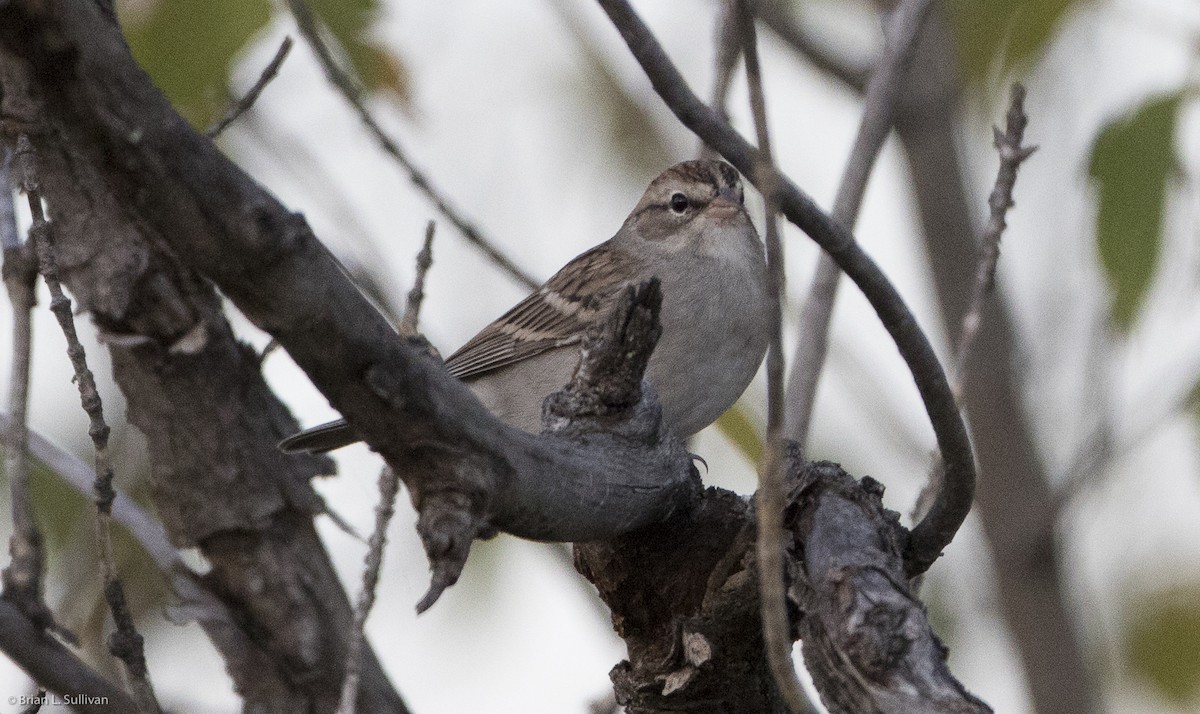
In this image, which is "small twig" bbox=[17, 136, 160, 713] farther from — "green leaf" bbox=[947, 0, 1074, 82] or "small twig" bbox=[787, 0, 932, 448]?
"green leaf" bbox=[947, 0, 1074, 82]

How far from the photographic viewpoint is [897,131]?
18.4 ft

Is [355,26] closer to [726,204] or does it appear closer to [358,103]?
[358,103]

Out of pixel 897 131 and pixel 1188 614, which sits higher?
pixel 897 131

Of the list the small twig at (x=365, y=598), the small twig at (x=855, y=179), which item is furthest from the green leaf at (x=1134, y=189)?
the small twig at (x=365, y=598)

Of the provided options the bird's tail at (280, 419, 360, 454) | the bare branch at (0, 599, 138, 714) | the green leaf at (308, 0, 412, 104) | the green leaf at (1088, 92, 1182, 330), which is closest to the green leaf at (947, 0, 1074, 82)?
the green leaf at (1088, 92, 1182, 330)

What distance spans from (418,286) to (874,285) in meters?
1.14

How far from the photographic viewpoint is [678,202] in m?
5.01

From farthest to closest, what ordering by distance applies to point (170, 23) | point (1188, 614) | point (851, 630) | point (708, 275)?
point (1188, 614), point (708, 275), point (170, 23), point (851, 630)

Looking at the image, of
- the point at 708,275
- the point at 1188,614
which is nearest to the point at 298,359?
the point at 708,275

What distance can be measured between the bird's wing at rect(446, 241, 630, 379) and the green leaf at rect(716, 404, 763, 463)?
0.83 m

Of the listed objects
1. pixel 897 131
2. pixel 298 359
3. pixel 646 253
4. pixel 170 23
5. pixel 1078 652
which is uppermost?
pixel 897 131

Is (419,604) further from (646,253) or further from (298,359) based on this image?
(646,253)

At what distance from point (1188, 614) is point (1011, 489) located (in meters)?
1.43

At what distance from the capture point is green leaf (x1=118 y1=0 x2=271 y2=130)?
315cm
